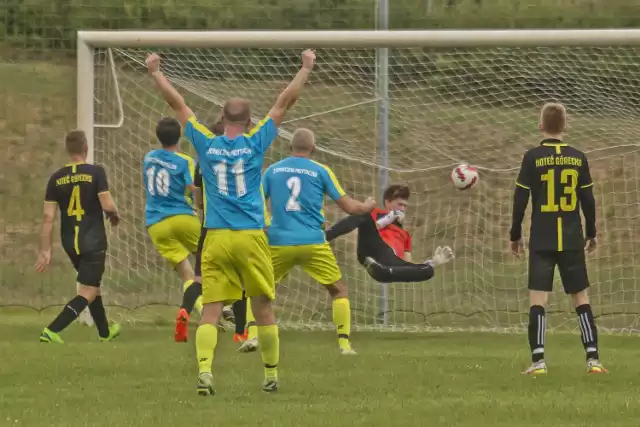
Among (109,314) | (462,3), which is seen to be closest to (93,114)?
(109,314)

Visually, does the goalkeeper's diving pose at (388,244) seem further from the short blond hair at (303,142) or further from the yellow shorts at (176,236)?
the yellow shorts at (176,236)

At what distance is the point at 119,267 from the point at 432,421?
25.3 ft

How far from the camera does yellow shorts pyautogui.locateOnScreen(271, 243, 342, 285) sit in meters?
10.5

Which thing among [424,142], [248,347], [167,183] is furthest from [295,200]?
[424,142]

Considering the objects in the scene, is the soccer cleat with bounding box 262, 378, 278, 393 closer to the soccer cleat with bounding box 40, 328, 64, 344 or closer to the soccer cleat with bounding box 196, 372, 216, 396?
the soccer cleat with bounding box 196, 372, 216, 396

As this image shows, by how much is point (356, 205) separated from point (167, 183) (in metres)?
3.49

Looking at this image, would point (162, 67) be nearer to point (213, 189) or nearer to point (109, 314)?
point (109, 314)

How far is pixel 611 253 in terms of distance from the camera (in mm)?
14625

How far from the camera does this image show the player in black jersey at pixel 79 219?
11.3 metres

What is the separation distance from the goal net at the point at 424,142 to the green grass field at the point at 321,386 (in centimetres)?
218

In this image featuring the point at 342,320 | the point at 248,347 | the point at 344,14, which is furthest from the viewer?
the point at 344,14

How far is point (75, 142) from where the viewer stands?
37.3 ft

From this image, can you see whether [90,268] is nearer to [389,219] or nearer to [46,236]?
[46,236]

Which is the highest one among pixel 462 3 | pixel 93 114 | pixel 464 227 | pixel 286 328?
pixel 462 3
